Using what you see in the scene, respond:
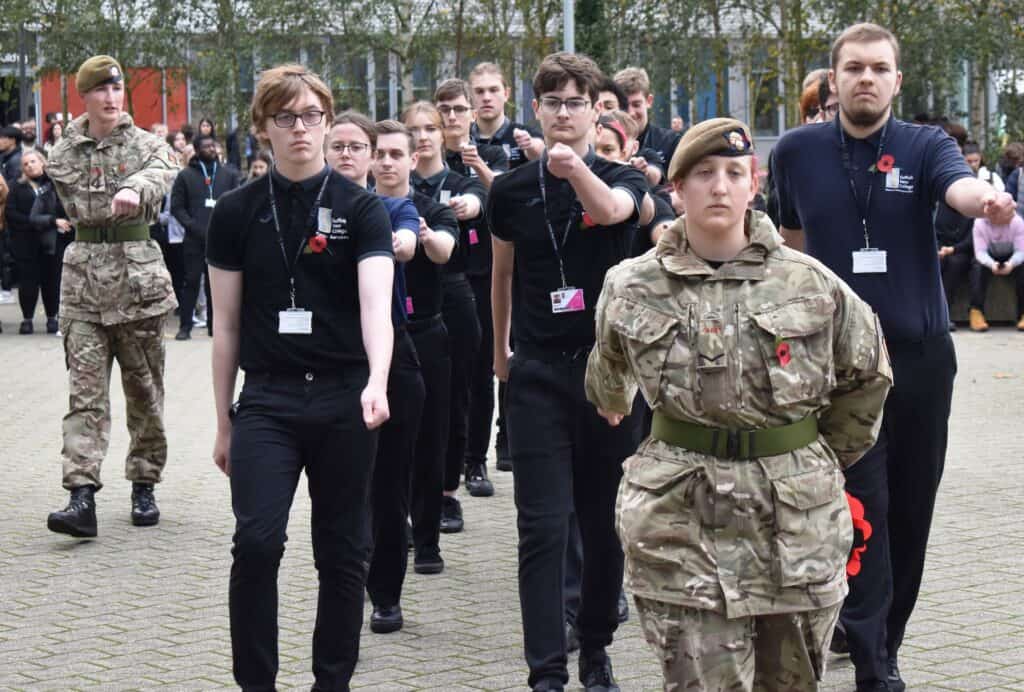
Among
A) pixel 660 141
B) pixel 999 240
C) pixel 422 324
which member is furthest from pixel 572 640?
pixel 999 240

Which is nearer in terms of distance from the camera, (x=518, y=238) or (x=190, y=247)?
(x=518, y=238)

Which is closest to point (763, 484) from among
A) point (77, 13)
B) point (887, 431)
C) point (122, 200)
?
point (887, 431)

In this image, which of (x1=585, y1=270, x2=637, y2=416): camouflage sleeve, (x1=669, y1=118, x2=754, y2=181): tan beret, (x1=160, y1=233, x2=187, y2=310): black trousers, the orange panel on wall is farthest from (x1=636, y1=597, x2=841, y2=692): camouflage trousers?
the orange panel on wall

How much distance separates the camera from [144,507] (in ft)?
30.6

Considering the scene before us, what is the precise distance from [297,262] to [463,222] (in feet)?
11.7

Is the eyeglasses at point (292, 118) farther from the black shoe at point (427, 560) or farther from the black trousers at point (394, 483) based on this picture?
the black shoe at point (427, 560)

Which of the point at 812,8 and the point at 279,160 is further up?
the point at 812,8

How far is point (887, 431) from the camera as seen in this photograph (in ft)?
19.6

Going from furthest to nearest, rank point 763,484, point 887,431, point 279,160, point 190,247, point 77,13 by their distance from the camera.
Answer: point 77,13, point 190,247, point 887,431, point 279,160, point 763,484

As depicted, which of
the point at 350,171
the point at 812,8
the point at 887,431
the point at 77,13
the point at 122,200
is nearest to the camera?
the point at 887,431

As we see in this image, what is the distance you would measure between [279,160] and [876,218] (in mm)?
1965

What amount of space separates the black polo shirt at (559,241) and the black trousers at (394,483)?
40.2 inches

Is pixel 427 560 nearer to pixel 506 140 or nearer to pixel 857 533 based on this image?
pixel 857 533

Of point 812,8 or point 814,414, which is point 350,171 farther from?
point 812,8
